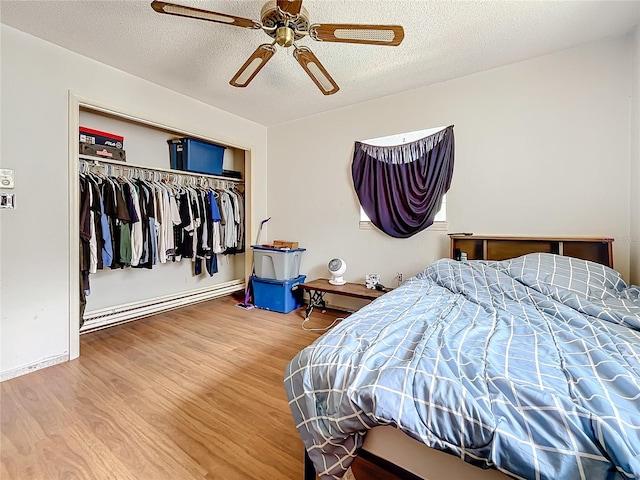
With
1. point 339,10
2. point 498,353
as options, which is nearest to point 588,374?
point 498,353

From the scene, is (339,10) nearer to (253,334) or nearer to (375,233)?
(375,233)

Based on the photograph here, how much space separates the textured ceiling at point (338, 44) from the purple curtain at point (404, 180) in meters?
0.63

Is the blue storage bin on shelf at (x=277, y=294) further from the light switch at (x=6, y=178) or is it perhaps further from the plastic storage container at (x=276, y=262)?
the light switch at (x=6, y=178)

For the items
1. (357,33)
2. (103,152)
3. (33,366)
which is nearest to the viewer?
(357,33)

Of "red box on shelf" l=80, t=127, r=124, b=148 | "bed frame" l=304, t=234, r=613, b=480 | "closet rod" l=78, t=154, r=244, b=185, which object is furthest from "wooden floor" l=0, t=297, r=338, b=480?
"red box on shelf" l=80, t=127, r=124, b=148

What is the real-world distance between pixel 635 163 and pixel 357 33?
2154mm

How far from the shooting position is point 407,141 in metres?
3.07

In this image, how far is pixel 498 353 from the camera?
1058 mm

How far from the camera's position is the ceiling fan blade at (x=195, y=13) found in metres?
1.40

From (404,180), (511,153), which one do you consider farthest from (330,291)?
(511,153)

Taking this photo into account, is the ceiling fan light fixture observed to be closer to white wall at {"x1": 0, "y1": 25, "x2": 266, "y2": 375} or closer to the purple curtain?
the purple curtain

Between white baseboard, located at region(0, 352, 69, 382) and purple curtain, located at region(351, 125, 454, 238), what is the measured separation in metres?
2.99

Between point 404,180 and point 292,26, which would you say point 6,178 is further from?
point 404,180

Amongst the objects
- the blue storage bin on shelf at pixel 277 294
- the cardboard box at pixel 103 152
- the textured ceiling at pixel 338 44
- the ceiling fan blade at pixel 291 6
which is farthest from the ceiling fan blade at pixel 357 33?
the blue storage bin on shelf at pixel 277 294
